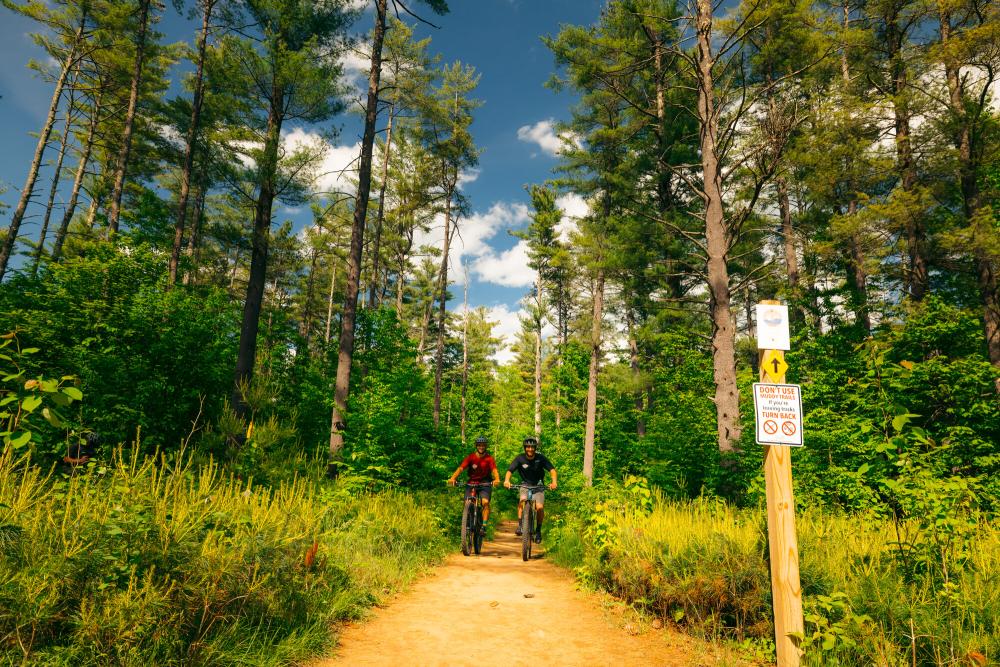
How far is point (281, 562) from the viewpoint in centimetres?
390

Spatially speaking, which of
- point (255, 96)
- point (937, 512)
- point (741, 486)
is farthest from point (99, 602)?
point (255, 96)

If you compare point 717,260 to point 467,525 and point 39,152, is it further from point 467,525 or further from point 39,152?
point 39,152

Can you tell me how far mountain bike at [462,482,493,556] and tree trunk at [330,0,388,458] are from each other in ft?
11.8

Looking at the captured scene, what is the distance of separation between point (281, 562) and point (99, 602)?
1.38 meters

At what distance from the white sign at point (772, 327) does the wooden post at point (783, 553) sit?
0.07 meters

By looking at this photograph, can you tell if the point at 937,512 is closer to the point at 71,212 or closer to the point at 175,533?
the point at 175,533

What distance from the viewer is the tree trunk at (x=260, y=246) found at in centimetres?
1214

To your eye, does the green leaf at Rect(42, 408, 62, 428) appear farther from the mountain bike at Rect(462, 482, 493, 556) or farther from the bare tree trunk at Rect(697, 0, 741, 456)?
the bare tree trunk at Rect(697, 0, 741, 456)

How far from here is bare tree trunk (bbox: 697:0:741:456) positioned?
7875mm

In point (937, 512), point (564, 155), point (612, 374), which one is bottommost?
point (937, 512)

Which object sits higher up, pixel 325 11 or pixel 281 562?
pixel 325 11

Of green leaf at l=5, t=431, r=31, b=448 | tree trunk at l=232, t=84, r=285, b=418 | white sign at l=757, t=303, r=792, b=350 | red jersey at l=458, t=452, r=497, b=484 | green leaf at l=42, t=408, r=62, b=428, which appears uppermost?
tree trunk at l=232, t=84, r=285, b=418

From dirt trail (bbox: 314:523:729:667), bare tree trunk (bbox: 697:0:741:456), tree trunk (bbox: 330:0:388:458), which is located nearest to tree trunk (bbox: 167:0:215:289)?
tree trunk (bbox: 330:0:388:458)

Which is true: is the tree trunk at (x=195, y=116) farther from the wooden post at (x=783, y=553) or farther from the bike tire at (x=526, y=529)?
the wooden post at (x=783, y=553)
